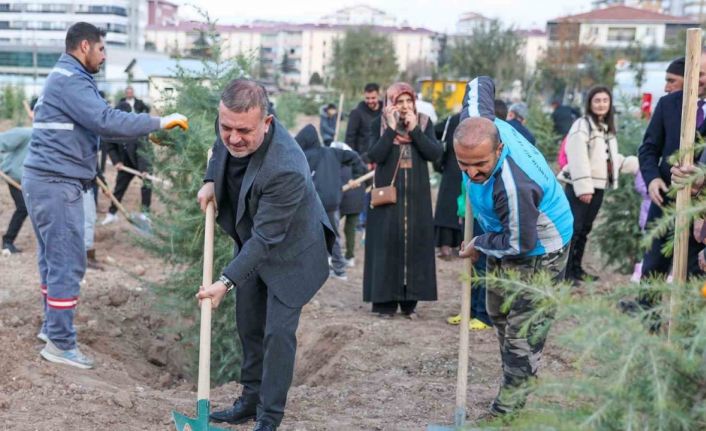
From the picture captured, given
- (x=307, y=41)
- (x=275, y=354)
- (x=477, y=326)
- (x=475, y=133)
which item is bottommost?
(x=477, y=326)

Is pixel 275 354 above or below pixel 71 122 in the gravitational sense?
below

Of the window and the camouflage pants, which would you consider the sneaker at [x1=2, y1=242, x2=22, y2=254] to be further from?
the window

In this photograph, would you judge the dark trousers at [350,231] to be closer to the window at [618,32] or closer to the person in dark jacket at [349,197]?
the person in dark jacket at [349,197]

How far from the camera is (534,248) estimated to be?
13.3ft

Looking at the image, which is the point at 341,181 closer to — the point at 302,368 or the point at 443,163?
the point at 443,163

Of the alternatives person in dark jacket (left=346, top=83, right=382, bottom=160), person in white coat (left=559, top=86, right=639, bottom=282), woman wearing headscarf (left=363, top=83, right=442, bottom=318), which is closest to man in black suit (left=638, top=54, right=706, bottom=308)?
woman wearing headscarf (left=363, top=83, right=442, bottom=318)

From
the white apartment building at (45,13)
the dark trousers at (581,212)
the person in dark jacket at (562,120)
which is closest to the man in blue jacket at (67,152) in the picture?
the dark trousers at (581,212)

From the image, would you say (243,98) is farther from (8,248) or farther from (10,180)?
(8,248)

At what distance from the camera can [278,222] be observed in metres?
3.86

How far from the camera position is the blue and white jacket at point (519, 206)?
3.83 m

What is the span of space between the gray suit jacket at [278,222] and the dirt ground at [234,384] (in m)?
0.84

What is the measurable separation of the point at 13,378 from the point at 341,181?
4.26m

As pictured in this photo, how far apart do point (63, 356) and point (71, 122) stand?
1.48 metres

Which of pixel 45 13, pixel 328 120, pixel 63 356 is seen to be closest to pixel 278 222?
pixel 63 356
